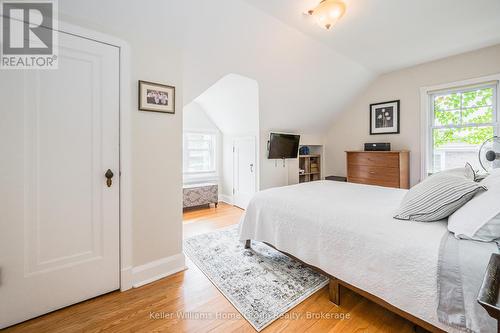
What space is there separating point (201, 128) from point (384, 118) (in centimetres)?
382

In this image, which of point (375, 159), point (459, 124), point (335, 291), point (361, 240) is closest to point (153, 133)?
point (361, 240)

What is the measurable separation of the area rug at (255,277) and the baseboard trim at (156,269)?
218 millimetres

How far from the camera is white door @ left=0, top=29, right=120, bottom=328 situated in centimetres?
143

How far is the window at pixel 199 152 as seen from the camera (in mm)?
4645

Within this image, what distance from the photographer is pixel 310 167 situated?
5258 mm

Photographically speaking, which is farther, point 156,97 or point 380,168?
point 380,168

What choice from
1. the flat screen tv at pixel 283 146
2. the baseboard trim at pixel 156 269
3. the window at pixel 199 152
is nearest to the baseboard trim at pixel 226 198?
the window at pixel 199 152

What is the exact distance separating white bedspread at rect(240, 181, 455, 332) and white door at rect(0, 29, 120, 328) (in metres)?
1.44

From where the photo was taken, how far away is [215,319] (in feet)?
4.99

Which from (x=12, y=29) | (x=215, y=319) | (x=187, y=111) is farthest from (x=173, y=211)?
(x=187, y=111)

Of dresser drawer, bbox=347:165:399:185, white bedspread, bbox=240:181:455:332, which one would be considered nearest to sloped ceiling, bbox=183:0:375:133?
dresser drawer, bbox=347:165:399:185

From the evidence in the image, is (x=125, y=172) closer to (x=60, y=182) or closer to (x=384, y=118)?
(x=60, y=182)

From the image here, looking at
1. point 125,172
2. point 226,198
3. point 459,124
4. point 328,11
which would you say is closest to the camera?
point 125,172

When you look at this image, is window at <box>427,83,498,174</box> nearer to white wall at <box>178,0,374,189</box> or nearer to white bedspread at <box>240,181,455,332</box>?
white wall at <box>178,0,374,189</box>
